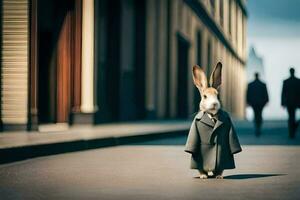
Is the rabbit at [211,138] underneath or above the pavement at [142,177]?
above

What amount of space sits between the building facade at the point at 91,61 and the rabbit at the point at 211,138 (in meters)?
10.4

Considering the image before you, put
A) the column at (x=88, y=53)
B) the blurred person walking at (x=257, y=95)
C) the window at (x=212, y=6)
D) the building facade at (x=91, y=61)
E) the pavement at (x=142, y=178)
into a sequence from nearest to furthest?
1. the pavement at (x=142, y=178)
2. the building facade at (x=91, y=61)
3. the blurred person walking at (x=257, y=95)
4. the column at (x=88, y=53)
5. the window at (x=212, y=6)

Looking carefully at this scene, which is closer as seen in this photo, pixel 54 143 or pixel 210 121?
pixel 210 121

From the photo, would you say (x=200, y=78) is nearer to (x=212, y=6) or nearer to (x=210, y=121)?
(x=210, y=121)

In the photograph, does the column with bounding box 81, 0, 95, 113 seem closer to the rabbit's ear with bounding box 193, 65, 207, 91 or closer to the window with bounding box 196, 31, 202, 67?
the rabbit's ear with bounding box 193, 65, 207, 91

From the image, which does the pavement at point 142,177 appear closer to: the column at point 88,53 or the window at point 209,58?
the column at point 88,53

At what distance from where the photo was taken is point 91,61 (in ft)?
76.4

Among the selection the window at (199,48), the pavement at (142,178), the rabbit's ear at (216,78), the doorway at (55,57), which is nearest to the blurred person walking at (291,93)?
the pavement at (142,178)

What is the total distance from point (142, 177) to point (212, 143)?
3.45 ft

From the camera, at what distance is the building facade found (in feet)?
64.6

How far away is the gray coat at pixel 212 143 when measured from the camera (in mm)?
9750

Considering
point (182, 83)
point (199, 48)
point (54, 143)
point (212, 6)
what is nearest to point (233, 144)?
point (54, 143)

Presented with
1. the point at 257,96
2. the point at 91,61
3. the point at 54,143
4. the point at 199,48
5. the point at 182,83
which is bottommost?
the point at 54,143

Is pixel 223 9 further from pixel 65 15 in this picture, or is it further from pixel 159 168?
pixel 159 168
